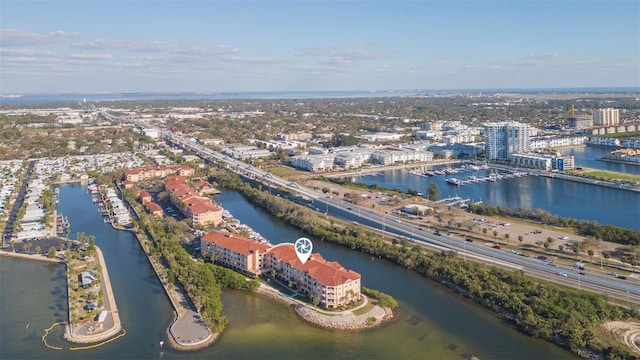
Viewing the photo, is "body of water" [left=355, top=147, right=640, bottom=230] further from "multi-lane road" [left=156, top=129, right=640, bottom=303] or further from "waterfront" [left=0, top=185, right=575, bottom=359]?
"waterfront" [left=0, top=185, right=575, bottom=359]

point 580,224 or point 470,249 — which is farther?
point 580,224

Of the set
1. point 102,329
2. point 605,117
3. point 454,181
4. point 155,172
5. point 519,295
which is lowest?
point 102,329

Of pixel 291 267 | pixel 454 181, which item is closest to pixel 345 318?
pixel 291 267

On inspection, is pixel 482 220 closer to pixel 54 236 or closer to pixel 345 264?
pixel 345 264

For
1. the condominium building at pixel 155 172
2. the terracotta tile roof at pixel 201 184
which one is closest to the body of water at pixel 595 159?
the terracotta tile roof at pixel 201 184

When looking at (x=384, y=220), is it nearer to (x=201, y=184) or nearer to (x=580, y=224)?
(x=580, y=224)

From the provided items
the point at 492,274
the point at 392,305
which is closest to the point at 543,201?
the point at 492,274
